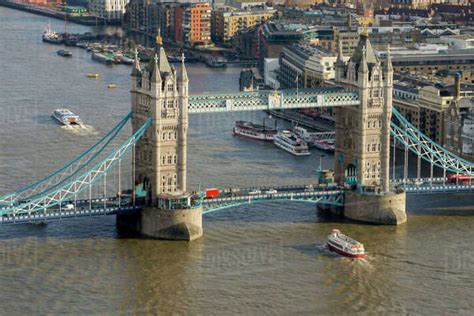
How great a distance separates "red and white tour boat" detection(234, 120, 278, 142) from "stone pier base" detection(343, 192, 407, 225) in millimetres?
19096

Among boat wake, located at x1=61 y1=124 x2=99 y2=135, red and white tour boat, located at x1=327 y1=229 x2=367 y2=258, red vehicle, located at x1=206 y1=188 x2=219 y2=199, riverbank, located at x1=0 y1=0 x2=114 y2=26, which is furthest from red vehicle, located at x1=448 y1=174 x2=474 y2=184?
riverbank, located at x1=0 y1=0 x2=114 y2=26

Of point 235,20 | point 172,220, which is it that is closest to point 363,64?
point 172,220

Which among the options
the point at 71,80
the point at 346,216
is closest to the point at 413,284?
the point at 346,216

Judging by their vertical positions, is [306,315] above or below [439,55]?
below

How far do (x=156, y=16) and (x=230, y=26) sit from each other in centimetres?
1045

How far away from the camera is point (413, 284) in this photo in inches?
2190

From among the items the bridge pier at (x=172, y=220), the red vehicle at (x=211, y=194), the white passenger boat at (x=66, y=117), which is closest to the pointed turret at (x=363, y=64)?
the red vehicle at (x=211, y=194)

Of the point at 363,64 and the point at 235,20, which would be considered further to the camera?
the point at 235,20

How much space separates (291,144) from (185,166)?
18.8 metres

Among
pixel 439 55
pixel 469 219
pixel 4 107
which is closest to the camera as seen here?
pixel 469 219

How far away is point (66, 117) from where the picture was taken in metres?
85.1

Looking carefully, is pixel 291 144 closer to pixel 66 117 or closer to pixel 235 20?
pixel 66 117

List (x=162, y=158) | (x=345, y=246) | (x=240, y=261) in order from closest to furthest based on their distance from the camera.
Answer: (x=240, y=261), (x=345, y=246), (x=162, y=158)

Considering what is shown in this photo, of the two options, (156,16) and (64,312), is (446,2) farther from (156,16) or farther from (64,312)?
(64,312)
